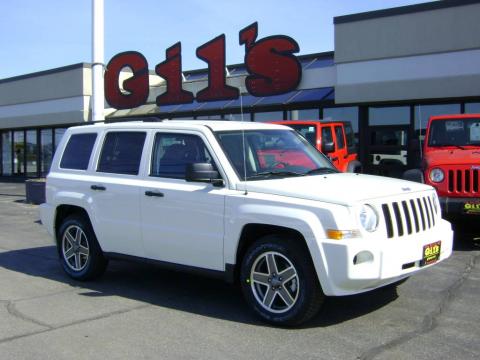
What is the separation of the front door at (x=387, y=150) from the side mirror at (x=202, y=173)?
Answer: 456 inches

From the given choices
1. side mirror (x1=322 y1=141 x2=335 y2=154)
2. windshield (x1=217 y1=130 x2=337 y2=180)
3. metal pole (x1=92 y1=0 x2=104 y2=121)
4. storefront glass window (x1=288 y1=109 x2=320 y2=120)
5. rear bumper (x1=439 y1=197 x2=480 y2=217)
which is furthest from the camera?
storefront glass window (x1=288 y1=109 x2=320 y2=120)

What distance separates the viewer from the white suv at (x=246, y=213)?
4.68 meters

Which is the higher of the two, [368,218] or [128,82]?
[128,82]

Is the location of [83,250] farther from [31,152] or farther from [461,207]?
[31,152]

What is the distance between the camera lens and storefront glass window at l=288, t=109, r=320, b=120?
59.8 ft

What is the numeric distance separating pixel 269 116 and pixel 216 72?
251 cm

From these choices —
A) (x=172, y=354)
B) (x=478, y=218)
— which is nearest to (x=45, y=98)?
(x=478, y=218)

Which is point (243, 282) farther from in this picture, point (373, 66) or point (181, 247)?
point (373, 66)

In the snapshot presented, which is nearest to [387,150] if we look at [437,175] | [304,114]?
[304,114]

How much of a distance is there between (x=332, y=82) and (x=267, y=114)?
9.19 feet

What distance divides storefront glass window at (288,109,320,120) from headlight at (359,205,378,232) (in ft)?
44.7

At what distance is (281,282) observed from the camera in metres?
4.99

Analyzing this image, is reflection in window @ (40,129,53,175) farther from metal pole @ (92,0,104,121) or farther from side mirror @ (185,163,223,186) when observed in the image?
side mirror @ (185,163,223,186)

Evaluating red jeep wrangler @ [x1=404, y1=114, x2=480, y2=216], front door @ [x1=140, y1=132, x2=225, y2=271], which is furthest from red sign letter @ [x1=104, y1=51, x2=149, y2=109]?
front door @ [x1=140, y1=132, x2=225, y2=271]
